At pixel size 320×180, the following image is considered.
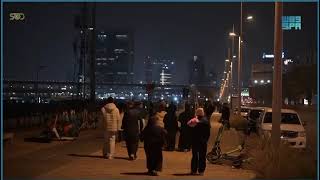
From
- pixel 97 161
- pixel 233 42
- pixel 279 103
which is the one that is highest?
pixel 233 42

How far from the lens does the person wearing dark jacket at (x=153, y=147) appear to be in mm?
14383

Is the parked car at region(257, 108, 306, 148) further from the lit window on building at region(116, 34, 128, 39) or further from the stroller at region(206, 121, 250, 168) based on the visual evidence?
the lit window on building at region(116, 34, 128, 39)

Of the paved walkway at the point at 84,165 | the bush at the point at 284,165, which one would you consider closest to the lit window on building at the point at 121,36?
the paved walkway at the point at 84,165

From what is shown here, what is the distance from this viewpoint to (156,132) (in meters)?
14.6

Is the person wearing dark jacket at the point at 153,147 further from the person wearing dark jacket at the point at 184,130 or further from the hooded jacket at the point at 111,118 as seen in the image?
the person wearing dark jacket at the point at 184,130

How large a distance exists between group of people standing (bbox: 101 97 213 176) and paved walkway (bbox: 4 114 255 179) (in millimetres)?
338

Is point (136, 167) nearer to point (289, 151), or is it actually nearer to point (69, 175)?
point (69, 175)

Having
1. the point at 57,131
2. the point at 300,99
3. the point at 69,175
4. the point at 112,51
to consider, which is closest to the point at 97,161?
the point at 69,175

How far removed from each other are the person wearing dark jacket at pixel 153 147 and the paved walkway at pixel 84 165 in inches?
9.3

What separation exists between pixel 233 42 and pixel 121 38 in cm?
9272

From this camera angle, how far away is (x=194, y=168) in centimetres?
1455

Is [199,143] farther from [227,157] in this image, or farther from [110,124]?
[110,124]

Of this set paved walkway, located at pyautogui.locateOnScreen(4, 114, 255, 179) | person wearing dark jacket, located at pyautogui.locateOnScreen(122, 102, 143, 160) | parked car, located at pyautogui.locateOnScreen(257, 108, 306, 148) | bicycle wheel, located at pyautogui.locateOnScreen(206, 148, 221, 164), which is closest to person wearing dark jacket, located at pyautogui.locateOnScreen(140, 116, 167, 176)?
paved walkway, located at pyautogui.locateOnScreen(4, 114, 255, 179)

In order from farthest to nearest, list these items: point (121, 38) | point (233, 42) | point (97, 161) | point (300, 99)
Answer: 1. point (121, 38)
2. point (300, 99)
3. point (233, 42)
4. point (97, 161)
